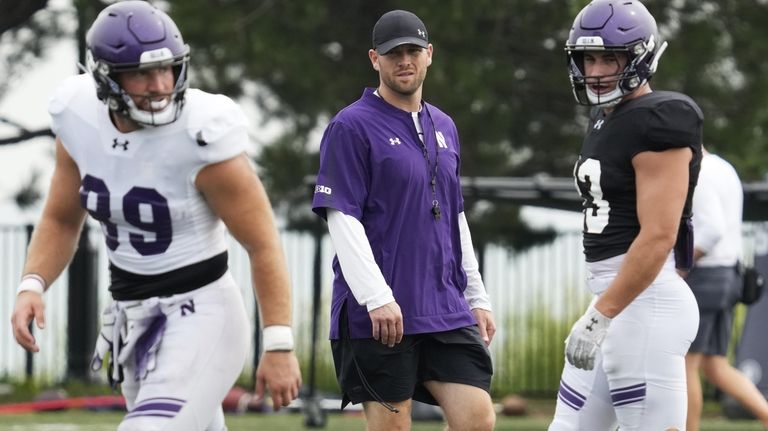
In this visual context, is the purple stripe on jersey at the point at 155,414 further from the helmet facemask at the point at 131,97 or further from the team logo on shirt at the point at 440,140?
the team logo on shirt at the point at 440,140

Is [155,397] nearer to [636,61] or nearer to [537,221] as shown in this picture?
[636,61]

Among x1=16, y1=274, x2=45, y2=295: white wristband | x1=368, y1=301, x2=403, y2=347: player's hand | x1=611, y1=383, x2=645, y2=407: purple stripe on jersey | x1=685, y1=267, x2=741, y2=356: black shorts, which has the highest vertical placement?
x1=16, y1=274, x2=45, y2=295: white wristband

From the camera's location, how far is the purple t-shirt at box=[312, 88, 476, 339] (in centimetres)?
529

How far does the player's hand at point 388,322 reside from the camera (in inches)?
201

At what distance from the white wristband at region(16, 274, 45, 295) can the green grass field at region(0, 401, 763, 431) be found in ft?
19.4

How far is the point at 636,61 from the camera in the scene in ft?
16.5

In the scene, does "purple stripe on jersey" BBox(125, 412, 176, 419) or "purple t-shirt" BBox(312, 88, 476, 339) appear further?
"purple t-shirt" BBox(312, 88, 476, 339)

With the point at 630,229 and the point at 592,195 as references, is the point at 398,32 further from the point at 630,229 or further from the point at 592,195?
the point at 630,229

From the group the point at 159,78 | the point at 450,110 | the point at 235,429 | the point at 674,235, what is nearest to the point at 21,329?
the point at 159,78

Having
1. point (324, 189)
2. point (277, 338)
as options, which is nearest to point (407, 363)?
point (324, 189)

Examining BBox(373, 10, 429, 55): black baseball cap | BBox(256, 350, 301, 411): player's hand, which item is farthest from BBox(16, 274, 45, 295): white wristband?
BBox(373, 10, 429, 55): black baseball cap

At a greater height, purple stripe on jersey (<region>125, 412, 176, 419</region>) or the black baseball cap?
the black baseball cap

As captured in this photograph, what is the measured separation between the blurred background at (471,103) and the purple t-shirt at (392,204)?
661 centimetres

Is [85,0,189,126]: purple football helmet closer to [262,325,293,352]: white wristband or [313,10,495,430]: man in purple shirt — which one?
[262,325,293,352]: white wristband
